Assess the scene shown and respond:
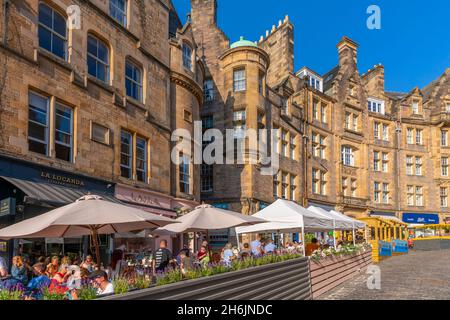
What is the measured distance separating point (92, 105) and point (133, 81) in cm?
314

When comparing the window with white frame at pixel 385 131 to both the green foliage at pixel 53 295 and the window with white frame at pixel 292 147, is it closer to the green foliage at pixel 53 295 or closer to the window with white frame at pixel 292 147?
the window with white frame at pixel 292 147

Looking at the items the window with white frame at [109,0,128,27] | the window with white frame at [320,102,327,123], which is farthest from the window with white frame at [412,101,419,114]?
the window with white frame at [109,0,128,27]

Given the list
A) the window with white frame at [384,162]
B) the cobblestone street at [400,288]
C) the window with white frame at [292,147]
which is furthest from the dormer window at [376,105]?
the cobblestone street at [400,288]

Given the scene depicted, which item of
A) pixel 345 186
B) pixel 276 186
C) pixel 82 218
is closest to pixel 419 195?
pixel 345 186

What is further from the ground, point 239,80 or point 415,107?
point 415,107

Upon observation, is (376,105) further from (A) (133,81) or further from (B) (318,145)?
(A) (133,81)

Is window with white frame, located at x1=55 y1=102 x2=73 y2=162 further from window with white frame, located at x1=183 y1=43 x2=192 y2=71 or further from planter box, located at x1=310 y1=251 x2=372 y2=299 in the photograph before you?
window with white frame, located at x1=183 y1=43 x2=192 y2=71

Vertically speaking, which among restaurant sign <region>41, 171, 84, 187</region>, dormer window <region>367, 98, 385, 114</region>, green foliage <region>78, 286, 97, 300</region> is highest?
dormer window <region>367, 98, 385, 114</region>

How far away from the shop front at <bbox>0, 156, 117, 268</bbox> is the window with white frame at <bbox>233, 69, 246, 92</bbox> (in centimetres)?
1501

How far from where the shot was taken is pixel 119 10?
16.5 m

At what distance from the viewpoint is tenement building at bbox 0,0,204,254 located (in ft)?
36.7

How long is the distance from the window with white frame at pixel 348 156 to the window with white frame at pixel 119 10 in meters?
26.2

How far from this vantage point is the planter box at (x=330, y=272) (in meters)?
11.8
